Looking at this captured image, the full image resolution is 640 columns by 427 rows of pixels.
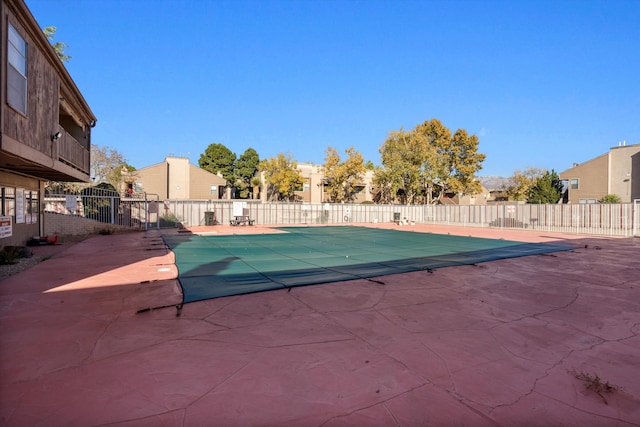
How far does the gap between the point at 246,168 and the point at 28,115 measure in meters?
50.0

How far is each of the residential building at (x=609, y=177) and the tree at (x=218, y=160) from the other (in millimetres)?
48837

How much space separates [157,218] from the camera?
22.9 m

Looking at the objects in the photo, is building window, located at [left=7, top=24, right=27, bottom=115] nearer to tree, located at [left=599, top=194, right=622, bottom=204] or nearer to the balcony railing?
the balcony railing

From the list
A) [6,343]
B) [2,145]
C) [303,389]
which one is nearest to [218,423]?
[303,389]

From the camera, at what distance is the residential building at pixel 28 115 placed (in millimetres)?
6551

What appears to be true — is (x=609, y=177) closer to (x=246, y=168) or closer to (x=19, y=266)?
(x=19, y=266)

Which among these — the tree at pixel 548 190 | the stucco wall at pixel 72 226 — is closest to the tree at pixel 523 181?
the tree at pixel 548 190

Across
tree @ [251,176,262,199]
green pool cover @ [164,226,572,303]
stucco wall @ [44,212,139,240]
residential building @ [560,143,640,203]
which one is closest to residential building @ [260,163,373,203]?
tree @ [251,176,262,199]

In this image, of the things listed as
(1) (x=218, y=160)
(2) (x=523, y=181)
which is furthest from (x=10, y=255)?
(2) (x=523, y=181)

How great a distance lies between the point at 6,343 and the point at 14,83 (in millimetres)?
5656

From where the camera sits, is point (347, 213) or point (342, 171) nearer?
point (347, 213)

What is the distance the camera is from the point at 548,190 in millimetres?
41156

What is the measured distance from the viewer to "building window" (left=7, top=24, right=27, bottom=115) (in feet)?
21.5

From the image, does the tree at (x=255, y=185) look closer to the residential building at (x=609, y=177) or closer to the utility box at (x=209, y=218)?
the utility box at (x=209, y=218)
